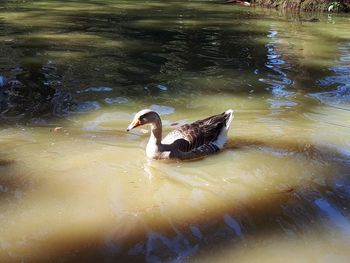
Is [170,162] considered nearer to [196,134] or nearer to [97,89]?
[196,134]

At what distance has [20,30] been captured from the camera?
12.9 m

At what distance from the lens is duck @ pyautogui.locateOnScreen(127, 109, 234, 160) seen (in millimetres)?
5801

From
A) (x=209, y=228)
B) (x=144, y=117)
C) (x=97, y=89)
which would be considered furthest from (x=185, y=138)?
(x=97, y=89)

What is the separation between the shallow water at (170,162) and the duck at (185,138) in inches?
5.2

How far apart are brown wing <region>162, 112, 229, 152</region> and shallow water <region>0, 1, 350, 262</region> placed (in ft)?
0.73

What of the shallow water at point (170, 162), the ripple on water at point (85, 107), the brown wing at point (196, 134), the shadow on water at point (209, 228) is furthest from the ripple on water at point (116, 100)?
the shadow on water at point (209, 228)

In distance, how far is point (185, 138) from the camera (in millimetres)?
5898

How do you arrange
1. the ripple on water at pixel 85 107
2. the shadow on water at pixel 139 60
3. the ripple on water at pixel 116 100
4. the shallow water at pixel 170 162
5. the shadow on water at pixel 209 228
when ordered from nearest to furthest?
the shadow on water at pixel 209 228
the shallow water at pixel 170 162
the ripple on water at pixel 85 107
the ripple on water at pixel 116 100
the shadow on water at pixel 139 60

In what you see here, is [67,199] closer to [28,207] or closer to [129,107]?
[28,207]

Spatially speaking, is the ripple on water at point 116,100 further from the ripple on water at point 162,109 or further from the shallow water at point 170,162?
the ripple on water at point 162,109

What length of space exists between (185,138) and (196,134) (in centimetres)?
17

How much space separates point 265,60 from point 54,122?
5271mm

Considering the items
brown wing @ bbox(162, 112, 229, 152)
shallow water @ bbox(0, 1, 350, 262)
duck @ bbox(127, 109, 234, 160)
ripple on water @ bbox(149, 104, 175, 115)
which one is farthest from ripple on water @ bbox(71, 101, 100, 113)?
brown wing @ bbox(162, 112, 229, 152)

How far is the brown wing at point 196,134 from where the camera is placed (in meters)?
5.87
